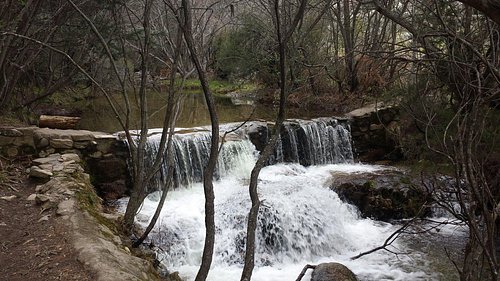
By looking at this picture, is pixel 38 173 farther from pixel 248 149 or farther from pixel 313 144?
pixel 313 144

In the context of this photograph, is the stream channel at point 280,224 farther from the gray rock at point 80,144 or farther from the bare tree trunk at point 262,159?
the bare tree trunk at point 262,159

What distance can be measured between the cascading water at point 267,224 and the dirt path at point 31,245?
1939mm

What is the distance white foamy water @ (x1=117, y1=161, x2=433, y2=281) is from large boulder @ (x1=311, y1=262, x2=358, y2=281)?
46 cm

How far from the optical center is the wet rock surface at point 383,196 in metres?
7.43

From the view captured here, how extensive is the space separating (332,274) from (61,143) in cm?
498

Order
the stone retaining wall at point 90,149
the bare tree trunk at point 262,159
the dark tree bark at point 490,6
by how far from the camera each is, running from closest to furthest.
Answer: the dark tree bark at point 490,6 < the bare tree trunk at point 262,159 < the stone retaining wall at point 90,149

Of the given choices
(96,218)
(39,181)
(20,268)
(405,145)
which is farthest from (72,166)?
(405,145)

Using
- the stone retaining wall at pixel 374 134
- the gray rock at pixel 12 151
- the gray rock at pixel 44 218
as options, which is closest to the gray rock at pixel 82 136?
the gray rock at pixel 12 151

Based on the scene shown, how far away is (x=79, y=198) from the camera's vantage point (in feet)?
15.6

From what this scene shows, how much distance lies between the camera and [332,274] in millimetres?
4719

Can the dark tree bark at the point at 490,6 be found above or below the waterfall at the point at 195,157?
above

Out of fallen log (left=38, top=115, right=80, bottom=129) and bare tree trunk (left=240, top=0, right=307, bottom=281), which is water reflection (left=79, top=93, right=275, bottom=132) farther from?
bare tree trunk (left=240, top=0, right=307, bottom=281)

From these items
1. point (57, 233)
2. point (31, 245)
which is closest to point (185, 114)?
point (57, 233)

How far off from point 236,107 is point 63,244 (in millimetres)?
12128
